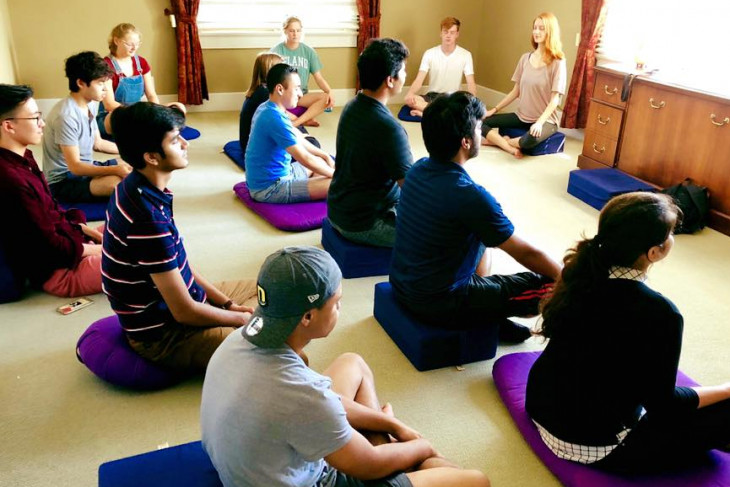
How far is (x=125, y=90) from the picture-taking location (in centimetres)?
500

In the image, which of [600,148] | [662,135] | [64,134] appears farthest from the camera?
[600,148]

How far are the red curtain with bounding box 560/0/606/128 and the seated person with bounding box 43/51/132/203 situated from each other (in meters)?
3.68

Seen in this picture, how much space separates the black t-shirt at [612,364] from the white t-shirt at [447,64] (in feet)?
16.0

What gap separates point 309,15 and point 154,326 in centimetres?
496

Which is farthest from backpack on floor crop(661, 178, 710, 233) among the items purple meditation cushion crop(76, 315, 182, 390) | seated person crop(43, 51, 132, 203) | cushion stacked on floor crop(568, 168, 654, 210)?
seated person crop(43, 51, 132, 203)

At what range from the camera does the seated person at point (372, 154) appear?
2.84 m

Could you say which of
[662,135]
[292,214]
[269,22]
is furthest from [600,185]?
[269,22]

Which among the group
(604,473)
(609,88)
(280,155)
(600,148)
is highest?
(609,88)

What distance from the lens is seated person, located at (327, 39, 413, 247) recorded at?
284 centimetres

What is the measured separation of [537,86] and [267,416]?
4.56 metres

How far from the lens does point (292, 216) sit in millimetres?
3629

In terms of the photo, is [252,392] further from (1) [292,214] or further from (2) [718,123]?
(2) [718,123]

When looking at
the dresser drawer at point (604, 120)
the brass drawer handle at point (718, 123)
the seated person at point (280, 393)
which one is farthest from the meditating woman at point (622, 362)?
the dresser drawer at point (604, 120)

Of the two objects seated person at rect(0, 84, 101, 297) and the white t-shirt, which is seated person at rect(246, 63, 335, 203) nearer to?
seated person at rect(0, 84, 101, 297)
